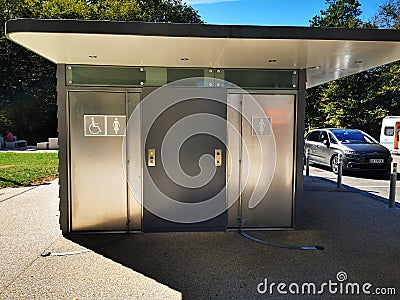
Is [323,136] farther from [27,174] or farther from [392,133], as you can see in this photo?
[27,174]

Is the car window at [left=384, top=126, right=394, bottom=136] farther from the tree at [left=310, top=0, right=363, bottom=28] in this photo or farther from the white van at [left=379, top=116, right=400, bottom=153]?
the tree at [left=310, top=0, right=363, bottom=28]

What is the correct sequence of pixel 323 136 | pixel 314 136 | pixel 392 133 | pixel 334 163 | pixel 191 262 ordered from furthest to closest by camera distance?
pixel 392 133 → pixel 314 136 → pixel 323 136 → pixel 334 163 → pixel 191 262

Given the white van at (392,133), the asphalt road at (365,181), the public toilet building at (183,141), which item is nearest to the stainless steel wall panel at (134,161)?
the public toilet building at (183,141)

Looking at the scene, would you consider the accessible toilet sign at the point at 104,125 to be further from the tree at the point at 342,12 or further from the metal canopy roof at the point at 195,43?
the tree at the point at 342,12

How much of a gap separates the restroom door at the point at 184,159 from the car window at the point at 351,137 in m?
7.71

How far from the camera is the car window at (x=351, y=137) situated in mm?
11267

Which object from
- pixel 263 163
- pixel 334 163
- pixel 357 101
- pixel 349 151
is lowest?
pixel 334 163

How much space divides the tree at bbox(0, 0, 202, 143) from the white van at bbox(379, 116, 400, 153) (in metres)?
20.4

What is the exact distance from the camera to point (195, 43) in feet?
12.3

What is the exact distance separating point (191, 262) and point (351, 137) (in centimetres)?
949

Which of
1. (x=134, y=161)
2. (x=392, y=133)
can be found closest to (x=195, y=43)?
(x=134, y=161)

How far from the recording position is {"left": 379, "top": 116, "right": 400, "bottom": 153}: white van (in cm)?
1706

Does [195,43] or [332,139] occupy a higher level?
[195,43]

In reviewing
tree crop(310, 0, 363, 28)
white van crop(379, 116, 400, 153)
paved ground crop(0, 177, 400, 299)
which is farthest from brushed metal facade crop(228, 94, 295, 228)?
tree crop(310, 0, 363, 28)
